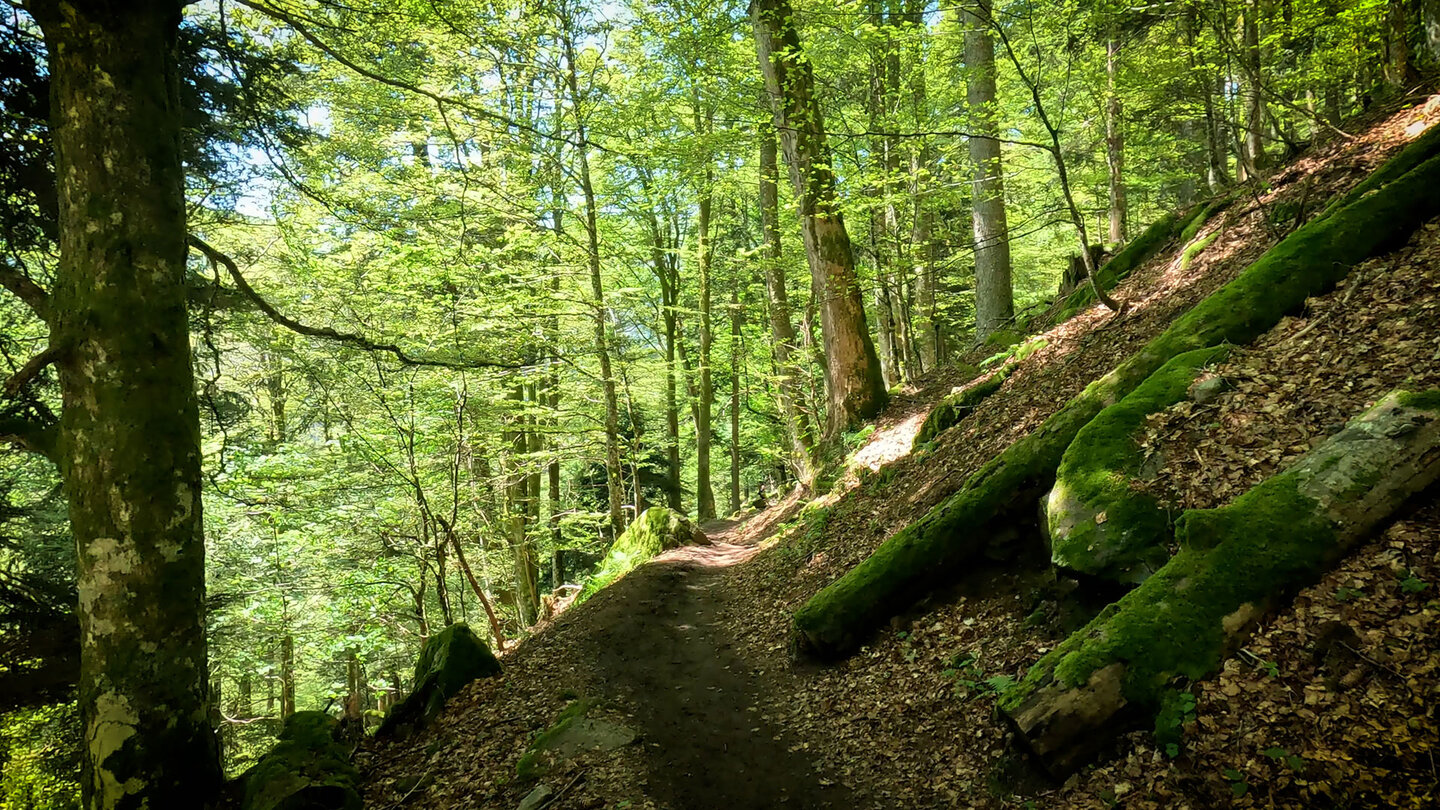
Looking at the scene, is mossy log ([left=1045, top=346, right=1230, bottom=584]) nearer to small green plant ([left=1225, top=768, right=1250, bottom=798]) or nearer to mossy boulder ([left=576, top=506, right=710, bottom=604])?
small green plant ([left=1225, top=768, right=1250, bottom=798])

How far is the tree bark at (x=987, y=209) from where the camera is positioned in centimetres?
1159

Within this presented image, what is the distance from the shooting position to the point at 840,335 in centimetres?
1166

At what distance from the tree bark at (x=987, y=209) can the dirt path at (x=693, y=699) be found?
7.20 meters

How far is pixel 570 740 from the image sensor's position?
19.1 feet

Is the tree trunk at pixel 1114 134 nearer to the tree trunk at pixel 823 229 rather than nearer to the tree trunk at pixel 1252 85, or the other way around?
the tree trunk at pixel 1252 85

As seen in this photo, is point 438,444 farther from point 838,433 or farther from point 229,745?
point 229,745

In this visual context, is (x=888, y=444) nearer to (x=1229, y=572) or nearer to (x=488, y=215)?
(x=1229, y=572)

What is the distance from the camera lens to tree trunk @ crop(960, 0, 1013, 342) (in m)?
11.6

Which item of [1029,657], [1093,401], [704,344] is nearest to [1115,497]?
[1029,657]

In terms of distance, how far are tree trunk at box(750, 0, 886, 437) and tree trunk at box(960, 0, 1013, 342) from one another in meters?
2.61

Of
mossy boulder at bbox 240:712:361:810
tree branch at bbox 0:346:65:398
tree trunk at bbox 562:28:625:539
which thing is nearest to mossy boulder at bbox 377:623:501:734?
mossy boulder at bbox 240:712:361:810

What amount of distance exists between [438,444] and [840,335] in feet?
24.5

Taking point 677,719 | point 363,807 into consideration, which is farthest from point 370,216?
point 677,719

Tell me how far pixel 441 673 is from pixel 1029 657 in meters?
6.45
